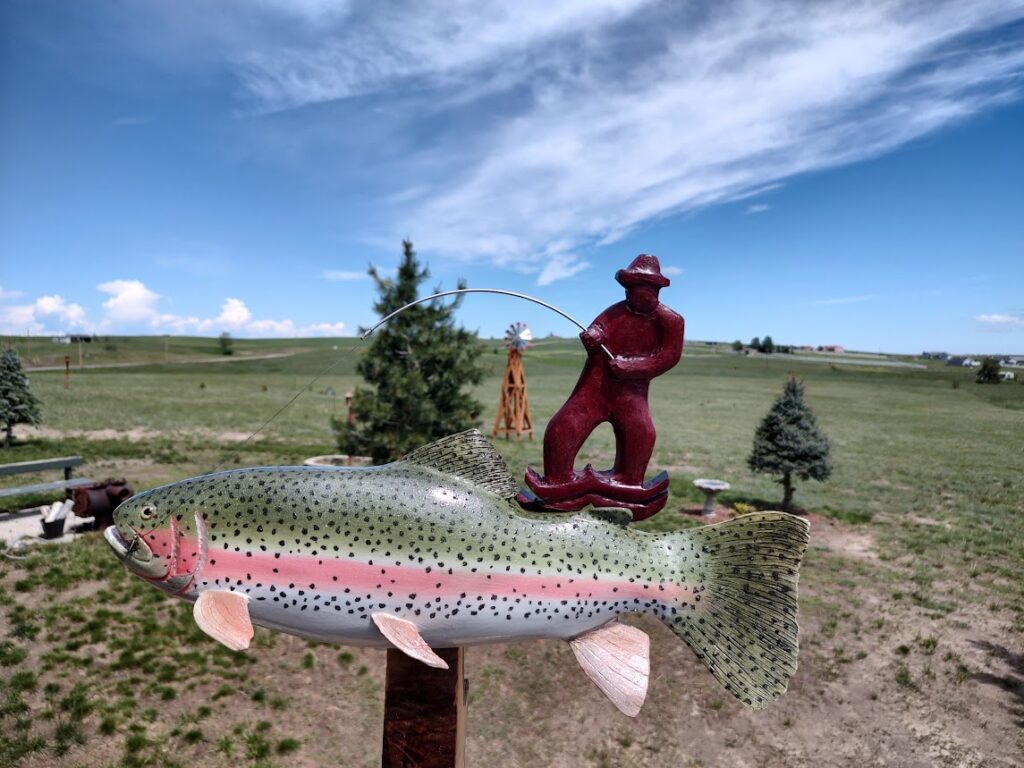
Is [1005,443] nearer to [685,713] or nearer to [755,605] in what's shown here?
[685,713]

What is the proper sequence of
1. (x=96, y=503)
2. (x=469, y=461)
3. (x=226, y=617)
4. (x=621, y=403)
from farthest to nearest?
(x=96, y=503)
(x=621, y=403)
(x=469, y=461)
(x=226, y=617)

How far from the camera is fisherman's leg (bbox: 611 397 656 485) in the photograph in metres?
3.57

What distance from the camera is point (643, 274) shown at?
3.43 m

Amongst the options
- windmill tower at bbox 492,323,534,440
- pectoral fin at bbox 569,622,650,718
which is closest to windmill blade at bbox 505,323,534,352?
windmill tower at bbox 492,323,534,440

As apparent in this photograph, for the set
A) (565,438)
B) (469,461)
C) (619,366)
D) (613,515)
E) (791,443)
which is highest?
(619,366)

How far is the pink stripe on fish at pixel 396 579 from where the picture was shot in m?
2.86

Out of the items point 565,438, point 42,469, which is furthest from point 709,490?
point 42,469

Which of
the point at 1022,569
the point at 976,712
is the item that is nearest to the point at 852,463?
the point at 1022,569

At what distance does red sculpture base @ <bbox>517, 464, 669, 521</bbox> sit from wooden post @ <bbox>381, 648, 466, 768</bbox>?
1195mm

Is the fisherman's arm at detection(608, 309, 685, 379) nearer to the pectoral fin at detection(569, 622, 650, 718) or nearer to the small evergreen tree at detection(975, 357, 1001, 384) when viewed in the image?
the pectoral fin at detection(569, 622, 650, 718)

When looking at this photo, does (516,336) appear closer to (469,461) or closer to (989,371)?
(469,461)

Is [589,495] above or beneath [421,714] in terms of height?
above

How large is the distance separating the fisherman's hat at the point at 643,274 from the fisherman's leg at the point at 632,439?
2.35 feet

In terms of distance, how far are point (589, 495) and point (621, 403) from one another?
60 centimetres
